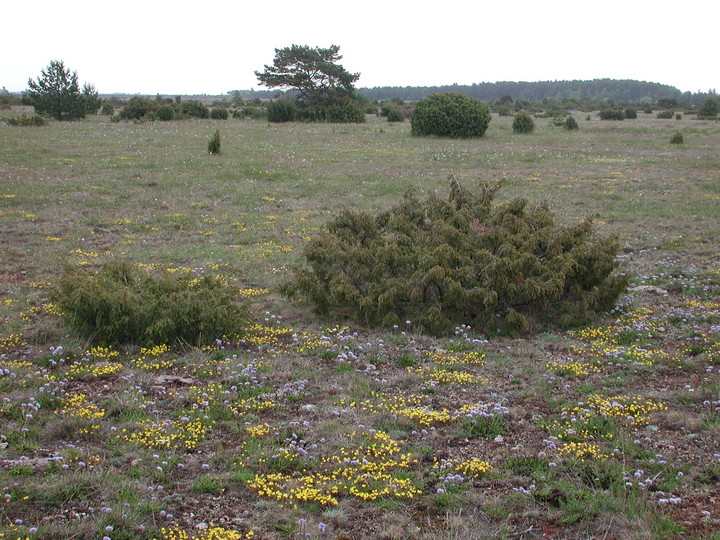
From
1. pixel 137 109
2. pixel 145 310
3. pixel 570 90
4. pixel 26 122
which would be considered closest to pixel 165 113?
pixel 137 109

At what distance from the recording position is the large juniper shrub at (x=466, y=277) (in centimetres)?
674

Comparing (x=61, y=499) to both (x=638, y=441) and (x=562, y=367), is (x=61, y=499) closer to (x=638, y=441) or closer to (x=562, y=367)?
(x=638, y=441)

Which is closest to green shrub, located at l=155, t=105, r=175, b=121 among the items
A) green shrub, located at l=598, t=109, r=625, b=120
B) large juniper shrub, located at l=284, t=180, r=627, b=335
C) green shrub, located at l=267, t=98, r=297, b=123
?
green shrub, located at l=267, t=98, r=297, b=123

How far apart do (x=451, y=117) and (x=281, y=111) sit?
16256 mm

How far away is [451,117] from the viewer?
1122 inches

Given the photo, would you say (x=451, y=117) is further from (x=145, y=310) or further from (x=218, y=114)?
(x=145, y=310)

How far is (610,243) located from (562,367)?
7.28 feet

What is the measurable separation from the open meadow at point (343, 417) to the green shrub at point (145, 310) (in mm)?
169

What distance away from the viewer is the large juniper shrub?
6742mm

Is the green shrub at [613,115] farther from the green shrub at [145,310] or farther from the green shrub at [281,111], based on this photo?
the green shrub at [145,310]

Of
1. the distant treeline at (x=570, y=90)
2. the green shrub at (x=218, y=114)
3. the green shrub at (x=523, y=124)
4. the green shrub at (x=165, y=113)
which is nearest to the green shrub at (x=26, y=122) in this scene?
the green shrub at (x=165, y=113)

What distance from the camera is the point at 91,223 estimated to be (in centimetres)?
1158

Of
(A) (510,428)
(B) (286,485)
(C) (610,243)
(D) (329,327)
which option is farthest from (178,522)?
(C) (610,243)

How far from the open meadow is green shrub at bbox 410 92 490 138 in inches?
731
